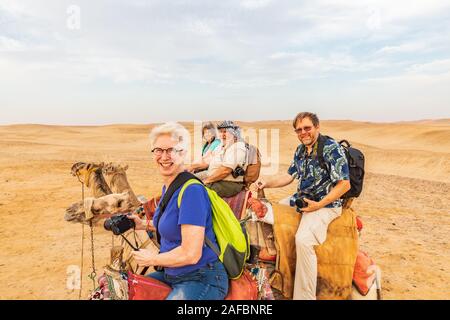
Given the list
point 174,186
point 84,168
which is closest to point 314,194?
point 174,186

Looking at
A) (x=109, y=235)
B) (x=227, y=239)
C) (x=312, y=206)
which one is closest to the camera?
(x=227, y=239)

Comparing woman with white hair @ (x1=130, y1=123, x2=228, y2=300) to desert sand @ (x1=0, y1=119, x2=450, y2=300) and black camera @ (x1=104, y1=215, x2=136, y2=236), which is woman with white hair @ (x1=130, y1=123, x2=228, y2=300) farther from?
desert sand @ (x1=0, y1=119, x2=450, y2=300)

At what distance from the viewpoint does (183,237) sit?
222 cm

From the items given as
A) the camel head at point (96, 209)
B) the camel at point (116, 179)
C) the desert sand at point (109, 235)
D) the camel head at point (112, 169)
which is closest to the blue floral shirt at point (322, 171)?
the camel head at point (96, 209)

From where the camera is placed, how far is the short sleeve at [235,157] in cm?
446

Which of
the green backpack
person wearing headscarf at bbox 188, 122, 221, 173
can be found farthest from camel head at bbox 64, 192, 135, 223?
person wearing headscarf at bbox 188, 122, 221, 173

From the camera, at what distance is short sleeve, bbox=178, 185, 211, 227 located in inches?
86.4

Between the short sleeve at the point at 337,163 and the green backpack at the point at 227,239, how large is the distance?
4.76 feet

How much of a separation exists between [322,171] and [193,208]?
1.92 m

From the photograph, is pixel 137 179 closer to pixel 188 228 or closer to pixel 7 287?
pixel 7 287

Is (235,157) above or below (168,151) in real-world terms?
below

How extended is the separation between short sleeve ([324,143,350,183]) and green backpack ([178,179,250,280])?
57.1 inches

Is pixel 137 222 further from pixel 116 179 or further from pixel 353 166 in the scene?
pixel 353 166
